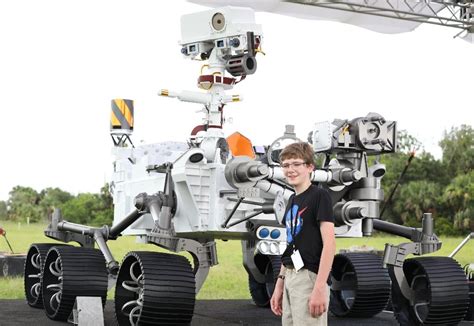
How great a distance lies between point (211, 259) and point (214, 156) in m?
0.83

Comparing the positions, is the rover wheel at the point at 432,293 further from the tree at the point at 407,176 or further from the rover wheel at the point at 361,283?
the tree at the point at 407,176

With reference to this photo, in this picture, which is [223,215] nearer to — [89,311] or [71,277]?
[89,311]

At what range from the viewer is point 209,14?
7762 millimetres

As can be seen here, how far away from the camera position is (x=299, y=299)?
447 centimetres

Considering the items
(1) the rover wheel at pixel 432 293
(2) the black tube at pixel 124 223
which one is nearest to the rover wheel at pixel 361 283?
A: (1) the rover wheel at pixel 432 293

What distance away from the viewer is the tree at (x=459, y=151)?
2777cm

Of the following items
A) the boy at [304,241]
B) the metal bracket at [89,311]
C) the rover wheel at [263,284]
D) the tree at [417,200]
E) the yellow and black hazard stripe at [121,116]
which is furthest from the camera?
the tree at [417,200]

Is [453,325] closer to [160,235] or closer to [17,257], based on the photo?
[160,235]

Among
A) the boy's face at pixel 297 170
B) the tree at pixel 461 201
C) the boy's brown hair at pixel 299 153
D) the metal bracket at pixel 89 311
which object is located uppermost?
the tree at pixel 461 201

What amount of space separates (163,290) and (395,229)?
2.26 m

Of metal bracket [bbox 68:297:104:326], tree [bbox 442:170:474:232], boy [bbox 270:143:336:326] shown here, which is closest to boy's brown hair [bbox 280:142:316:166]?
boy [bbox 270:143:336:326]

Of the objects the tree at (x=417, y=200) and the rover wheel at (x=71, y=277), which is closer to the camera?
the rover wheel at (x=71, y=277)

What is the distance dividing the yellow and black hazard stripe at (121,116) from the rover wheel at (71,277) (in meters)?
1.42

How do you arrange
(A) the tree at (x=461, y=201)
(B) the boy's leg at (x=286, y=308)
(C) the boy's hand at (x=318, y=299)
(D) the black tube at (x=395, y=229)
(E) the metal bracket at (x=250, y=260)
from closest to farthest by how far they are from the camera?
(C) the boy's hand at (x=318, y=299) < (B) the boy's leg at (x=286, y=308) < (D) the black tube at (x=395, y=229) < (E) the metal bracket at (x=250, y=260) < (A) the tree at (x=461, y=201)
